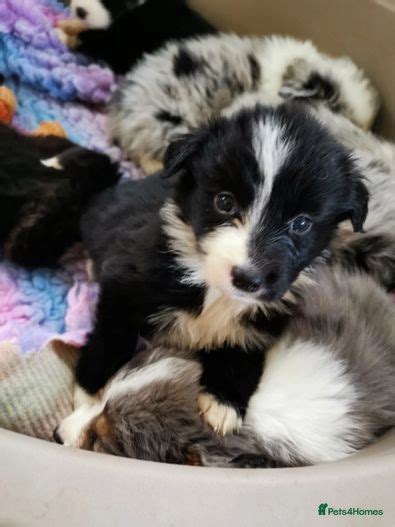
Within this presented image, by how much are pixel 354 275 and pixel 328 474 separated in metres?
0.93

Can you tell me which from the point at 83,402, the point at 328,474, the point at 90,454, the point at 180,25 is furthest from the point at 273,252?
the point at 180,25

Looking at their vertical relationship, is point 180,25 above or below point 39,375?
above

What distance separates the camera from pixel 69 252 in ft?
8.63

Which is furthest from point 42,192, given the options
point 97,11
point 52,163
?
point 97,11

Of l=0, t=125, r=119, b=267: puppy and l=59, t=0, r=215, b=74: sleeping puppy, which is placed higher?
l=59, t=0, r=215, b=74: sleeping puppy

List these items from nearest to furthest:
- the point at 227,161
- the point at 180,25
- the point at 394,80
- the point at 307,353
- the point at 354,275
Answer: the point at 227,161, the point at 307,353, the point at 354,275, the point at 394,80, the point at 180,25

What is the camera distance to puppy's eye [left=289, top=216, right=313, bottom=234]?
1687 millimetres

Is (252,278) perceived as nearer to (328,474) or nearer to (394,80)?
(328,474)

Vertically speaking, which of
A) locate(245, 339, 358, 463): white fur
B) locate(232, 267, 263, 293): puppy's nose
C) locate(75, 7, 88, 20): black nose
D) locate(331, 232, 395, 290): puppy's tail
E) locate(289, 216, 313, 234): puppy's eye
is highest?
locate(289, 216, 313, 234): puppy's eye

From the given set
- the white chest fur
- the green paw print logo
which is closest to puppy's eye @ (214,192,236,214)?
the white chest fur

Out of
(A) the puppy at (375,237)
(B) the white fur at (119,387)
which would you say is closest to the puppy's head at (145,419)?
(B) the white fur at (119,387)

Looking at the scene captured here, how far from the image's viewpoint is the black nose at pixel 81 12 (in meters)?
3.37

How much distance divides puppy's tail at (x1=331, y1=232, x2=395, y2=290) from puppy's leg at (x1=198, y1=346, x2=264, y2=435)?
70 cm

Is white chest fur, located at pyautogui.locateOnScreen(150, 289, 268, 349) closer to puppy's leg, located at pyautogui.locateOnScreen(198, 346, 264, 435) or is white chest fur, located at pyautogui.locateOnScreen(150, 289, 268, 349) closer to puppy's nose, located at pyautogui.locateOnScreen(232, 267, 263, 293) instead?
puppy's leg, located at pyautogui.locateOnScreen(198, 346, 264, 435)
